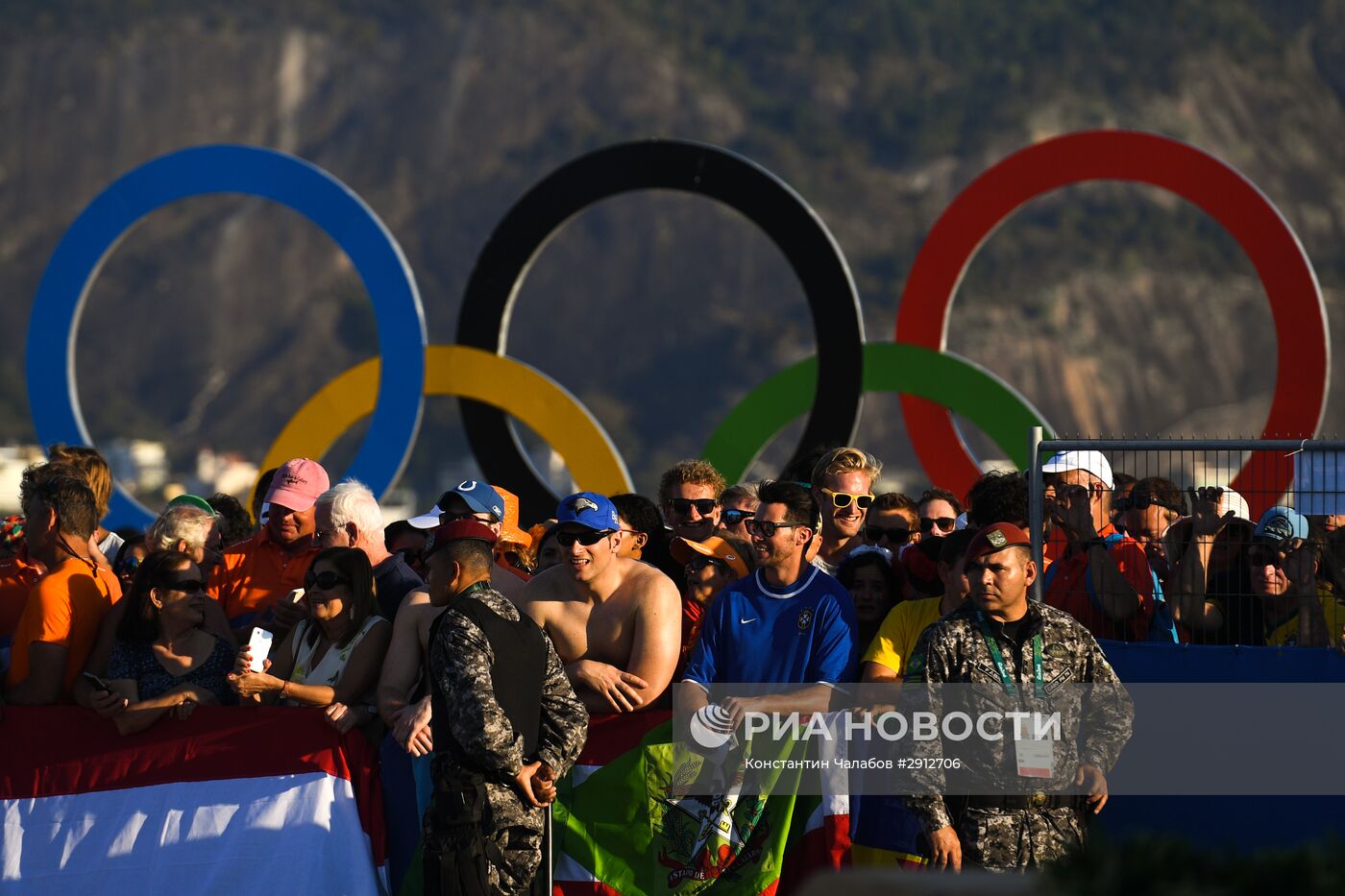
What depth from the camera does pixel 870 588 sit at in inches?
251

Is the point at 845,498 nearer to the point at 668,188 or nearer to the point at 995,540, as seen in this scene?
the point at 995,540

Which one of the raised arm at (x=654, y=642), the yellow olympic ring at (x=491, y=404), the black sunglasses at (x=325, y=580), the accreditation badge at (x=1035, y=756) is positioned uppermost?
the yellow olympic ring at (x=491, y=404)

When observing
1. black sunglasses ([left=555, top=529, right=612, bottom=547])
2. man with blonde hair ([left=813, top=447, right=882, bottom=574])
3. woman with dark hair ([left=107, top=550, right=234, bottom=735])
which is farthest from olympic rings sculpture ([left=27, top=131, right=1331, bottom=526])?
black sunglasses ([left=555, top=529, right=612, bottom=547])

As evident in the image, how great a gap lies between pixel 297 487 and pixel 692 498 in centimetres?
173

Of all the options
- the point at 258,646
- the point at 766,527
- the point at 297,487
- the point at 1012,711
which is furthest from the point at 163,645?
the point at 1012,711

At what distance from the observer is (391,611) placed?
21.2ft

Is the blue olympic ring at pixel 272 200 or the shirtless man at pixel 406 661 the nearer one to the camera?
the shirtless man at pixel 406 661

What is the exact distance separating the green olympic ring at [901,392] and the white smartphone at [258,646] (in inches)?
239

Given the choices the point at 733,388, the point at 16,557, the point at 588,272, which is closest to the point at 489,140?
the point at 588,272

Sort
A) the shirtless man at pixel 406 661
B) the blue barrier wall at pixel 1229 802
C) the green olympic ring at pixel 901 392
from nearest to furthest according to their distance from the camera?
the blue barrier wall at pixel 1229 802, the shirtless man at pixel 406 661, the green olympic ring at pixel 901 392

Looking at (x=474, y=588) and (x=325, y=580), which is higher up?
(x=325, y=580)

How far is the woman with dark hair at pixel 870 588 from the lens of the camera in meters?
6.37

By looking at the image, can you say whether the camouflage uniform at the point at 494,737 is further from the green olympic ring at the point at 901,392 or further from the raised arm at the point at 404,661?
the green olympic ring at the point at 901,392

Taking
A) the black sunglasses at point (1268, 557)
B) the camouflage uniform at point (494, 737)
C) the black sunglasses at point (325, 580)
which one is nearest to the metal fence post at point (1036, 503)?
the black sunglasses at point (1268, 557)
